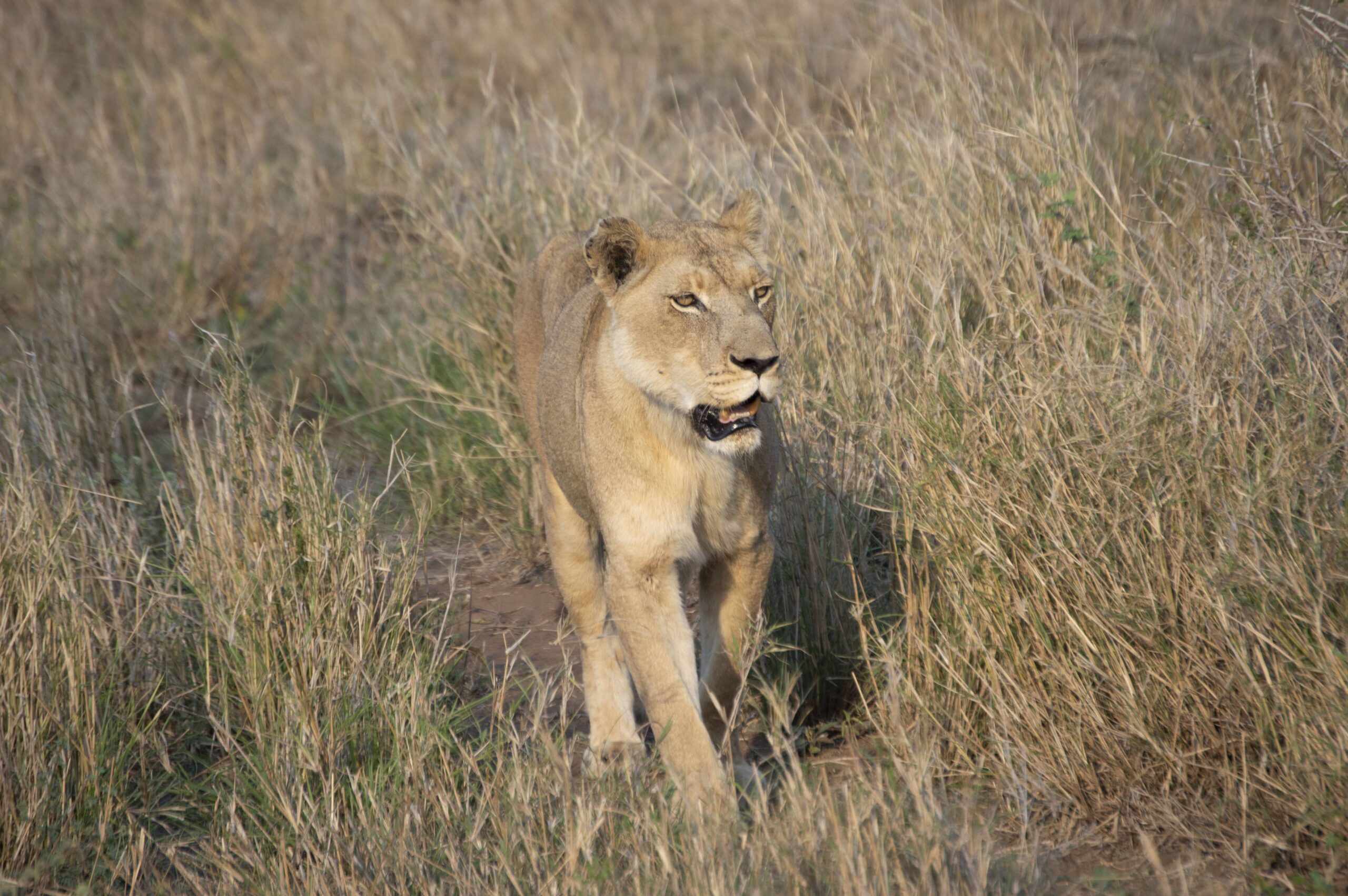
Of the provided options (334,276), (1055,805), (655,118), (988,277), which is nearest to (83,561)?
(1055,805)

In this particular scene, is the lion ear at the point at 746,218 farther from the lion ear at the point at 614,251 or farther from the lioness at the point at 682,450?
the lion ear at the point at 614,251

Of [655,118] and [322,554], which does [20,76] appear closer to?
[655,118]

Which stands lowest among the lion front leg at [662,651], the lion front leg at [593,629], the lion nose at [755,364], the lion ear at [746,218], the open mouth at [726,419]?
the lion front leg at [593,629]

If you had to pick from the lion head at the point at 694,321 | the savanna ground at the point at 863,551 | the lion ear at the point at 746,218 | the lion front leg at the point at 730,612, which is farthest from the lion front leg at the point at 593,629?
the lion ear at the point at 746,218

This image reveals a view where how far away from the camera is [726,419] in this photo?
326 cm

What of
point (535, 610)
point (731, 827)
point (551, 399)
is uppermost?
point (551, 399)

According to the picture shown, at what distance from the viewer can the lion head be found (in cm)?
322

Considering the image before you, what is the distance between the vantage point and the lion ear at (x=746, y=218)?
380 cm

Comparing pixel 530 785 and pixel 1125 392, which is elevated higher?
pixel 1125 392

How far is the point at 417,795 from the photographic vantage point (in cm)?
325

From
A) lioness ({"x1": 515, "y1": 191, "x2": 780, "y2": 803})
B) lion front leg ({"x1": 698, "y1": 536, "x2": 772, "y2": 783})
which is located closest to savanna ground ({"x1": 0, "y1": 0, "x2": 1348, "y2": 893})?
lion front leg ({"x1": 698, "y1": 536, "x2": 772, "y2": 783})

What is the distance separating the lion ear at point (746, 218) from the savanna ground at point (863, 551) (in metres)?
0.64

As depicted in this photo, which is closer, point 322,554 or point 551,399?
point 322,554

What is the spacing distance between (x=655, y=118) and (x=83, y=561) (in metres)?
5.61
